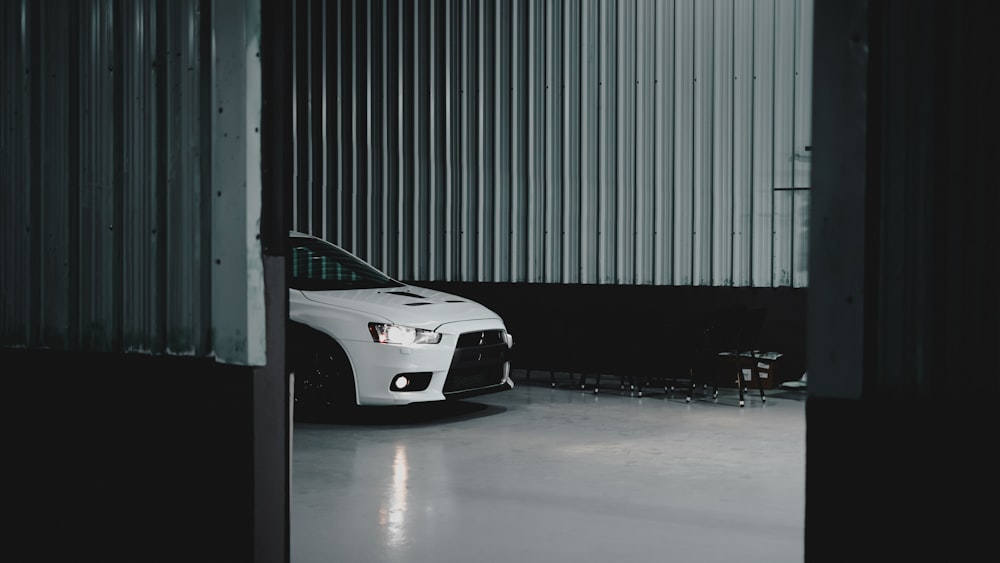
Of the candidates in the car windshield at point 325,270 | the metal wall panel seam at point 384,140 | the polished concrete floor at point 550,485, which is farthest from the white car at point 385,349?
the metal wall panel seam at point 384,140

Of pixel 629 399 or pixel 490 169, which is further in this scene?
pixel 490 169

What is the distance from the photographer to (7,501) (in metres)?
4.26

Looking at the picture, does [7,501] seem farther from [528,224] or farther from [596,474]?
[528,224]

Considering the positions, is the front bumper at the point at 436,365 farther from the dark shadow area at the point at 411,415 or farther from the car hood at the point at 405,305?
the dark shadow area at the point at 411,415

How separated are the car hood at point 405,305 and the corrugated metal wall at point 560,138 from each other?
11.9ft

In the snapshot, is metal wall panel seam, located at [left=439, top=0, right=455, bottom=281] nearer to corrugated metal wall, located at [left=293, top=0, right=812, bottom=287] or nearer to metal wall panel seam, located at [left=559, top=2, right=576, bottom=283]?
corrugated metal wall, located at [left=293, top=0, right=812, bottom=287]

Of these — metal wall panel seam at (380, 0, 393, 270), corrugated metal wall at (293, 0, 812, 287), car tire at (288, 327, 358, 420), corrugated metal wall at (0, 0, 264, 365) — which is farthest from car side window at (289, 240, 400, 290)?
corrugated metal wall at (0, 0, 264, 365)

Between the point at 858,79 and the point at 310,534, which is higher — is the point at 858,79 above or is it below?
above

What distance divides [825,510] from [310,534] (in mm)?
2856

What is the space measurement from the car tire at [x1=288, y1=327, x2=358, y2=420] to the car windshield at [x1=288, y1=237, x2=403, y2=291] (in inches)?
26.4

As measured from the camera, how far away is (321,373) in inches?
319

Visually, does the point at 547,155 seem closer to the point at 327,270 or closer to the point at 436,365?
the point at 327,270

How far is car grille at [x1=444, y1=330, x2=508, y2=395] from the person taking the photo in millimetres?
8172

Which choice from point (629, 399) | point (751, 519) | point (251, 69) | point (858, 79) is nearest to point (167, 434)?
point (251, 69)
